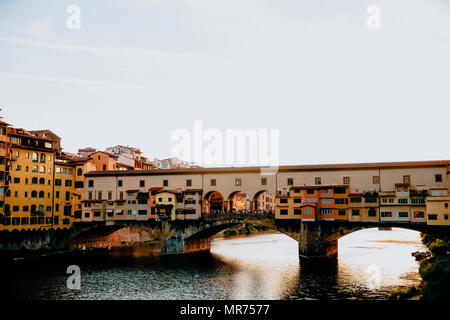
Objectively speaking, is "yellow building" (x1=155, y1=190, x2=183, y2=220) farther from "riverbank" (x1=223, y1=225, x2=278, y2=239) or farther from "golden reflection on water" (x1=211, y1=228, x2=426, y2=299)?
"riverbank" (x1=223, y1=225, x2=278, y2=239)

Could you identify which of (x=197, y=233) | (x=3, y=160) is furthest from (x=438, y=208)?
(x=3, y=160)

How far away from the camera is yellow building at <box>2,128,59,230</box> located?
61312 millimetres

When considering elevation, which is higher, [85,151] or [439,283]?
[85,151]

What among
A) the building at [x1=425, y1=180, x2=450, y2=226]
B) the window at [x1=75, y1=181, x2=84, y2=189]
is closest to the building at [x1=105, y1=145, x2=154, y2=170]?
the window at [x1=75, y1=181, x2=84, y2=189]

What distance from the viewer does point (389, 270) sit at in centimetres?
4803

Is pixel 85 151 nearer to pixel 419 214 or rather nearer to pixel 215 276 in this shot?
pixel 215 276

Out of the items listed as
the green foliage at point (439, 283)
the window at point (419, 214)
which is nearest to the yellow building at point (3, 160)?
the green foliage at point (439, 283)

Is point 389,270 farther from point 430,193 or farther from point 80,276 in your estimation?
point 80,276

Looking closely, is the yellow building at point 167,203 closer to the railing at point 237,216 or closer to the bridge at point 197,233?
→ the bridge at point 197,233

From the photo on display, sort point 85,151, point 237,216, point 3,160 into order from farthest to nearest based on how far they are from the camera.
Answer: point 85,151 < point 237,216 < point 3,160

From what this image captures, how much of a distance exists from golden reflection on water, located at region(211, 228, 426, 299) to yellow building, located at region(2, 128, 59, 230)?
2755cm

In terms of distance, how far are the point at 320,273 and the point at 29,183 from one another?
144ft

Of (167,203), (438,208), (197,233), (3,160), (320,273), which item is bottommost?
(320,273)

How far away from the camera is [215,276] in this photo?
46.3 meters
